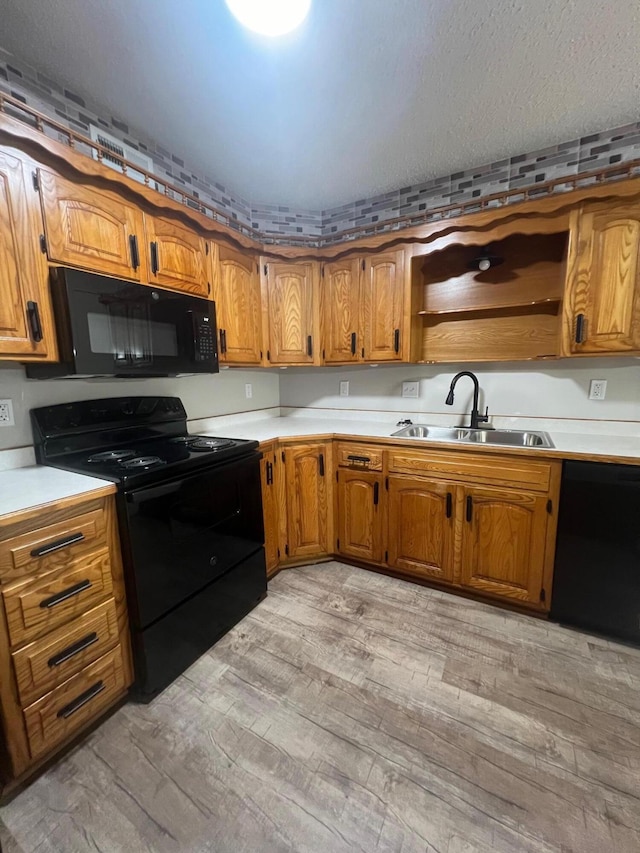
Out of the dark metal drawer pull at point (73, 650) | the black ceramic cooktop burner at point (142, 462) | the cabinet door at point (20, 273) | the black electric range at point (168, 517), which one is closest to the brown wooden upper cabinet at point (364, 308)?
the black electric range at point (168, 517)

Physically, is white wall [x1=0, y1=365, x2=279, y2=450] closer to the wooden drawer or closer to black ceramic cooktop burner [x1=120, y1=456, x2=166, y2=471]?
black ceramic cooktop burner [x1=120, y1=456, x2=166, y2=471]

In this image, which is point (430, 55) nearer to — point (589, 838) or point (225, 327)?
point (225, 327)

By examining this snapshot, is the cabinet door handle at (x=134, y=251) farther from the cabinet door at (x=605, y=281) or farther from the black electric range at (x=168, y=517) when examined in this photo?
the cabinet door at (x=605, y=281)

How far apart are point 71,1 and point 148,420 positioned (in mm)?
1584

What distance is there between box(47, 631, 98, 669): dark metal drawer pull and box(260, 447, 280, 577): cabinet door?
3.18 feet

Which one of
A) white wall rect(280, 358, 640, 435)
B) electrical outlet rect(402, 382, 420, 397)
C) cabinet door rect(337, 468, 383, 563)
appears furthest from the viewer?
electrical outlet rect(402, 382, 420, 397)

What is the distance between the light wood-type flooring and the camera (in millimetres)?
983

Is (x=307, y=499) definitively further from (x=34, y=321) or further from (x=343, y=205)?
(x=343, y=205)

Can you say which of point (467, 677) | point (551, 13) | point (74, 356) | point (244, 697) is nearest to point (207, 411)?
point (74, 356)

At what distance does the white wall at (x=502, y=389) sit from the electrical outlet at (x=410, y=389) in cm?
3

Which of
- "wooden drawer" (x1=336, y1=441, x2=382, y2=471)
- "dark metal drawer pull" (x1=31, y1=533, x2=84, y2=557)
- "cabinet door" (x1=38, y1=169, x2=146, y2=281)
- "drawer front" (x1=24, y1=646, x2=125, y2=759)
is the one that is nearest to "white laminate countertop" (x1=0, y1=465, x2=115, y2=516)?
"dark metal drawer pull" (x1=31, y1=533, x2=84, y2=557)

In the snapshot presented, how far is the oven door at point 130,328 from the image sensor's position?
4.39 feet

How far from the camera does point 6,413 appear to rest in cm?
146

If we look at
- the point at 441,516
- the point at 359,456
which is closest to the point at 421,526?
the point at 441,516
